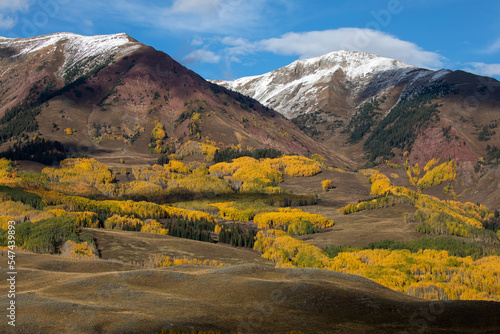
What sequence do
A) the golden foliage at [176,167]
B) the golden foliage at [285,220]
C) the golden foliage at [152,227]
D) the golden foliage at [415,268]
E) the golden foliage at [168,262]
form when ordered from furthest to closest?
the golden foliage at [176,167] < the golden foliage at [285,220] < the golden foliage at [152,227] < the golden foliage at [168,262] < the golden foliage at [415,268]

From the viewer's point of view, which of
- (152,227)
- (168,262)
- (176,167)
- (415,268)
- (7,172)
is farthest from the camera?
(176,167)

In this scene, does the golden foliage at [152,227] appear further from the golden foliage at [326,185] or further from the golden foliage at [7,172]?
the golden foliage at [326,185]

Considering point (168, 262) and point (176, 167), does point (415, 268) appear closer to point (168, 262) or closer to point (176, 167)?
point (168, 262)

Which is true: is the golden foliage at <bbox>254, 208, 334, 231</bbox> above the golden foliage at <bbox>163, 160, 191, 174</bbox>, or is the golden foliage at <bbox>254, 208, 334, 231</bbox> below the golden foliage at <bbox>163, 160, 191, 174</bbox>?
below

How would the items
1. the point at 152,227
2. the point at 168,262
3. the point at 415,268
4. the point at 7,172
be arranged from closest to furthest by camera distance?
the point at 168,262
the point at 415,268
the point at 152,227
the point at 7,172

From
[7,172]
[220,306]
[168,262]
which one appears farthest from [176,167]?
[220,306]

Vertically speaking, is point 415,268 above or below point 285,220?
below

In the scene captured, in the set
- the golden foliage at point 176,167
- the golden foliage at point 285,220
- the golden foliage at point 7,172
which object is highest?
the golden foliage at point 176,167

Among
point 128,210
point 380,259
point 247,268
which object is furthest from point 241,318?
point 128,210

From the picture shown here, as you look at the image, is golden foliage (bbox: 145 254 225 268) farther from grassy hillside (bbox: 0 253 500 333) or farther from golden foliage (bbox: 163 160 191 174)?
golden foliage (bbox: 163 160 191 174)

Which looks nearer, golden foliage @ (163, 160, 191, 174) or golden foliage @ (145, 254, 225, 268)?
golden foliage @ (145, 254, 225, 268)

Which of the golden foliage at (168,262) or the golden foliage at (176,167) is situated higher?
the golden foliage at (176,167)

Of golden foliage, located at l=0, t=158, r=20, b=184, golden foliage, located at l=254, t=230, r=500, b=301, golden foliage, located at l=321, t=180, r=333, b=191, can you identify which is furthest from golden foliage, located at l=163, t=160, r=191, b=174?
golden foliage, located at l=254, t=230, r=500, b=301

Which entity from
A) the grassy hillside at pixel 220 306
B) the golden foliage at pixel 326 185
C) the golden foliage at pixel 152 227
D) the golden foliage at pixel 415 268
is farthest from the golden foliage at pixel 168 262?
the golden foliage at pixel 326 185
